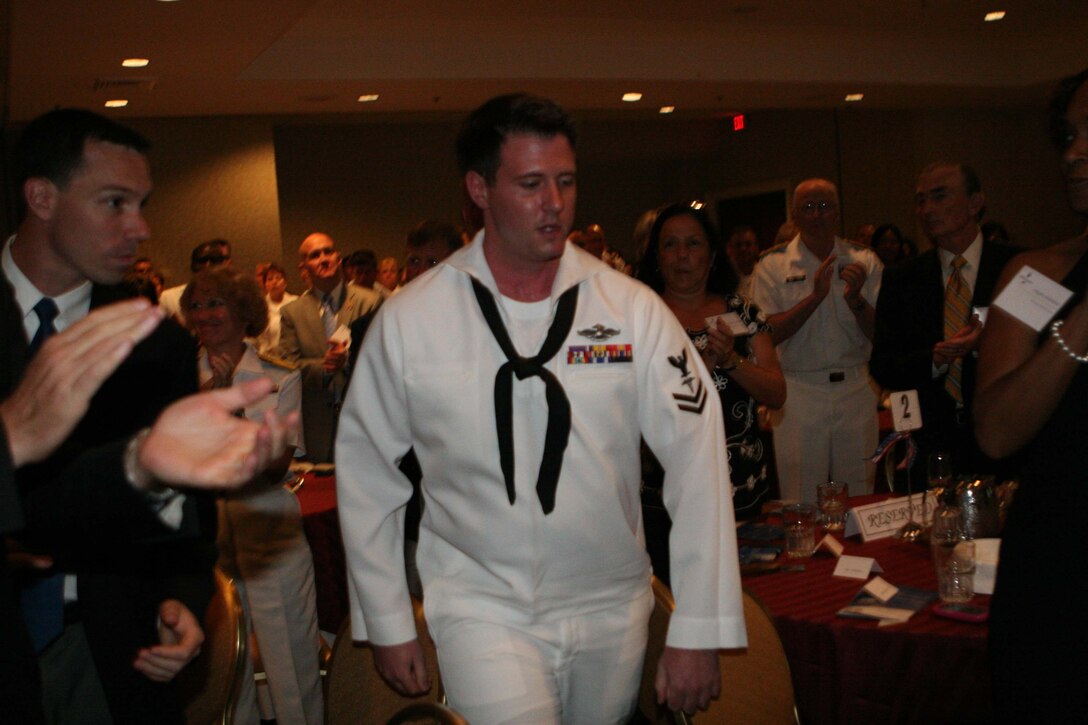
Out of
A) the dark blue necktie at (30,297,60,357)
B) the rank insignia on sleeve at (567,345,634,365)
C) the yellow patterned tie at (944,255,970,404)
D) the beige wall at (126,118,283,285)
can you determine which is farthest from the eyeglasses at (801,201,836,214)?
the beige wall at (126,118,283,285)

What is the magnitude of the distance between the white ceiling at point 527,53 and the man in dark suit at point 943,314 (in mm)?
4693

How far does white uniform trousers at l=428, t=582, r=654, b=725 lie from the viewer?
6.89ft

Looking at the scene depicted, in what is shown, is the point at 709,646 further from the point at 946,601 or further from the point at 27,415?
the point at 27,415

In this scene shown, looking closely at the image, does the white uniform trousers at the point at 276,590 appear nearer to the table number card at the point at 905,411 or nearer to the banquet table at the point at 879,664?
the banquet table at the point at 879,664

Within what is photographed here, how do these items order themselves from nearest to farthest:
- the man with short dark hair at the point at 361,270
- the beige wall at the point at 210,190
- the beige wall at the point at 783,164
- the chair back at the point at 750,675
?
1. the chair back at the point at 750,675
2. the man with short dark hair at the point at 361,270
3. the beige wall at the point at 210,190
4. the beige wall at the point at 783,164

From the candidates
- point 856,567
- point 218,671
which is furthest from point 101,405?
point 856,567

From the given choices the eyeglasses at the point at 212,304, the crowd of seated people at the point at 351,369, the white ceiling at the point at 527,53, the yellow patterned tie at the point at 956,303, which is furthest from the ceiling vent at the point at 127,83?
the yellow patterned tie at the point at 956,303

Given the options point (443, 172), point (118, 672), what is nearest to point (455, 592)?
point (118, 672)

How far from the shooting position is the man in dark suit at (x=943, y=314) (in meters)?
3.94

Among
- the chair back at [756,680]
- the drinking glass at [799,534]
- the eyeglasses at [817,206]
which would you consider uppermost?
the eyeglasses at [817,206]

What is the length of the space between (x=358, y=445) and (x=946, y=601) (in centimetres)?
138

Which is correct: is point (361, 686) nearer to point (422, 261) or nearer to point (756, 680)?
point (756, 680)

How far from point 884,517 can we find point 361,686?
1528 millimetres

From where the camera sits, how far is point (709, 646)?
7.15 feet
